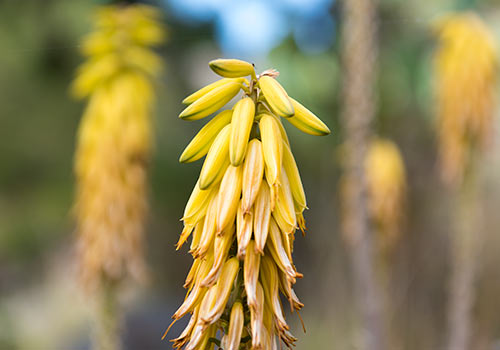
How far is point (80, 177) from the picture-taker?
10.4 ft

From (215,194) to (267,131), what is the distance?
0.52 ft

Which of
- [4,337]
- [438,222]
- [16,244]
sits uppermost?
[438,222]

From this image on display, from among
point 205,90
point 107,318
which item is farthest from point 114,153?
point 205,90

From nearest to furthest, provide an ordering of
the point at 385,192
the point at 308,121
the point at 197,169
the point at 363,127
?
the point at 308,121 < the point at 363,127 < the point at 385,192 < the point at 197,169

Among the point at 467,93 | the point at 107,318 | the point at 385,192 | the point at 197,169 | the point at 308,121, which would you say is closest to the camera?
the point at 308,121

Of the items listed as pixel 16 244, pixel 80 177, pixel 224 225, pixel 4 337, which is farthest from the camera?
pixel 16 244

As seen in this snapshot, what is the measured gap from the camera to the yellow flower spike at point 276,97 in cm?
91

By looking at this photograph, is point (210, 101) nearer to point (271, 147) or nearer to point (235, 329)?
point (271, 147)

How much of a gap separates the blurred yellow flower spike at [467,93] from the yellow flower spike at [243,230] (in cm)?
369

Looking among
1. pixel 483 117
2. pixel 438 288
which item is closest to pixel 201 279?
pixel 483 117

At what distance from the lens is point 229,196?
940 millimetres

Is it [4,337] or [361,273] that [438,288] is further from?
[4,337]

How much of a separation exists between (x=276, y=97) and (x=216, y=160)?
0.52ft

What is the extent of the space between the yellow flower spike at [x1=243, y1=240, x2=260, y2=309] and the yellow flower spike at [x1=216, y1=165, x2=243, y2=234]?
0.20ft
